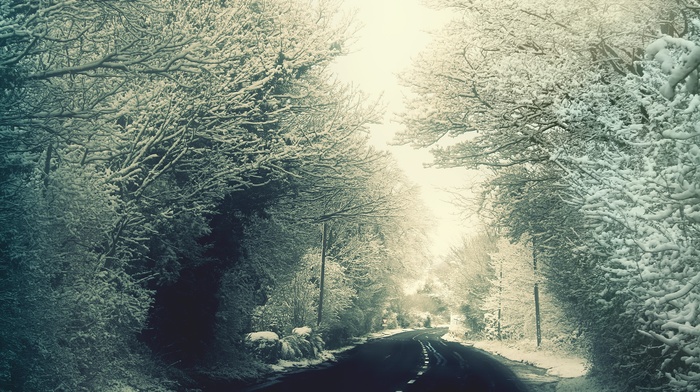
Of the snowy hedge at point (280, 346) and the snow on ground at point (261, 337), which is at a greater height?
the snow on ground at point (261, 337)

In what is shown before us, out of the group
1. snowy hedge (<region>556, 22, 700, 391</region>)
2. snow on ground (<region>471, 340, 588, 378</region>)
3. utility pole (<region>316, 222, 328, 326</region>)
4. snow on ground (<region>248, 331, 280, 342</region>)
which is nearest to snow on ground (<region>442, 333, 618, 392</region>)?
snow on ground (<region>471, 340, 588, 378</region>)

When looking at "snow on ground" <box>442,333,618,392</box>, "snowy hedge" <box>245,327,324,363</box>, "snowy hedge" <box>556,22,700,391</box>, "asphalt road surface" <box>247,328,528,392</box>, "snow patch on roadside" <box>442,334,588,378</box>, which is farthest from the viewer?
"snow patch on roadside" <box>442,334,588,378</box>

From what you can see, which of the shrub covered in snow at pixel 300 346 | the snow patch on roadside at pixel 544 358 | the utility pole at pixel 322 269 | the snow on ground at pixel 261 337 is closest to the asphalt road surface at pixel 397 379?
the shrub covered in snow at pixel 300 346

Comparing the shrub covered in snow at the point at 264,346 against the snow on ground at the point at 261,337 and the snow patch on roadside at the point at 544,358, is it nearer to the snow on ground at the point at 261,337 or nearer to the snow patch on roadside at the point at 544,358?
the snow on ground at the point at 261,337

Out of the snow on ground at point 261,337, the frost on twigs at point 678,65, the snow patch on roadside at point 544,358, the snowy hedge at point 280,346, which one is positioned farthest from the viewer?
the snow patch on roadside at point 544,358

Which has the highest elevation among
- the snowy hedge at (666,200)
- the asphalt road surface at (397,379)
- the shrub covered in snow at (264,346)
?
the snowy hedge at (666,200)

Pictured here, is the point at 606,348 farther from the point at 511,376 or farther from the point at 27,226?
the point at 27,226

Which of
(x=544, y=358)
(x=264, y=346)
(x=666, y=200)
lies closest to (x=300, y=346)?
(x=264, y=346)

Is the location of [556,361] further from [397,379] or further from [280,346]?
[280,346]

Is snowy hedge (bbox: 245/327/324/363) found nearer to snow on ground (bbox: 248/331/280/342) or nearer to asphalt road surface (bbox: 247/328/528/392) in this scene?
snow on ground (bbox: 248/331/280/342)

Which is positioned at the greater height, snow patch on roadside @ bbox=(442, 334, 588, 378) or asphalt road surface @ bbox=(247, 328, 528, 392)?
asphalt road surface @ bbox=(247, 328, 528, 392)

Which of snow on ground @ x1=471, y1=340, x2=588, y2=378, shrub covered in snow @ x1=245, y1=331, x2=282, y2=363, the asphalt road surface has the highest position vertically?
shrub covered in snow @ x1=245, y1=331, x2=282, y2=363

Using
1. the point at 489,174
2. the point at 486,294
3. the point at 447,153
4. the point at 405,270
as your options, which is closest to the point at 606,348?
the point at 489,174

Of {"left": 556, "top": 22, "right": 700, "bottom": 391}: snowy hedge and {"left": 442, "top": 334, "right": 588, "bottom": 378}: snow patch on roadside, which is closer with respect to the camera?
{"left": 556, "top": 22, "right": 700, "bottom": 391}: snowy hedge
